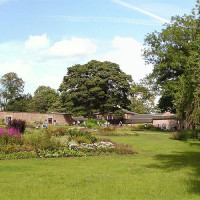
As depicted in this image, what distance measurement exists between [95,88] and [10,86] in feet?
149

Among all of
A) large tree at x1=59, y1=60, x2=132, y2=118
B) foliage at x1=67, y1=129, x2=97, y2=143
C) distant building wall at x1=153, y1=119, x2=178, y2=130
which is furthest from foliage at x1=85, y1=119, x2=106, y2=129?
foliage at x1=67, y1=129, x2=97, y2=143

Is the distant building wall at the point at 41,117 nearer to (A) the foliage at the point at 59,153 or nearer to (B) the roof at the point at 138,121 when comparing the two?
(B) the roof at the point at 138,121

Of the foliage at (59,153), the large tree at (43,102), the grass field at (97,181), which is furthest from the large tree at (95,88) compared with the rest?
the grass field at (97,181)

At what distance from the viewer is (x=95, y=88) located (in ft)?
171

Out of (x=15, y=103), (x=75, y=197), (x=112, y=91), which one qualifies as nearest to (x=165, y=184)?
(x=75, y=197)

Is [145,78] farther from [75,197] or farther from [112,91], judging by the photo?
[75,197]

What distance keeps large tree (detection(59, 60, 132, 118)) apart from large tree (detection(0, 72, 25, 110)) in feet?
121

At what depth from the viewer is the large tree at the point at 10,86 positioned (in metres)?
87.6

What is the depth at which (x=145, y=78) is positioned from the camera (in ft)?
137

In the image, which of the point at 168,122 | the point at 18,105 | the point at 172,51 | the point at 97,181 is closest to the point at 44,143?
the point at 97,181

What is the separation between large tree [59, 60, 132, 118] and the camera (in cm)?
5344

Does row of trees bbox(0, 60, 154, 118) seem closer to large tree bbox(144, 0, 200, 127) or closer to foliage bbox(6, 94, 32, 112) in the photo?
large tree bbox(144, 0, 200, 127)

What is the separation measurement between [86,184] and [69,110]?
48679 mm

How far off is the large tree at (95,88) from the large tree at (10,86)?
1450 inches
